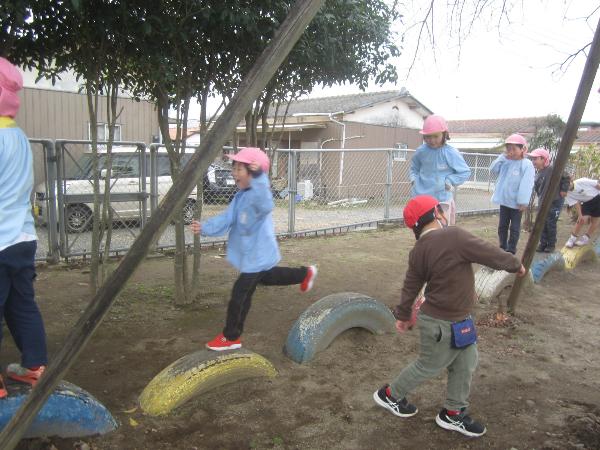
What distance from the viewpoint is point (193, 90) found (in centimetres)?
467

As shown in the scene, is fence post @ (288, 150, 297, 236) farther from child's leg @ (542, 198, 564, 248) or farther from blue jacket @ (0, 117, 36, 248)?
blue jacket @ (0, 117, 36, 248)

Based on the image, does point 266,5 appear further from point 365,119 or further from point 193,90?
point 365,119

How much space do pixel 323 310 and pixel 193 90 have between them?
242 centimetres

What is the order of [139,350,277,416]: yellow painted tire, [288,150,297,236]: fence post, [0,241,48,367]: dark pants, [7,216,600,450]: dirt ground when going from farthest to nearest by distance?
[288,150,297,236]: fence post
[139,350,277,416]: yellow painted tire
[7,216,600,450]: dirt ground
[0,241,48,367]: dark pants

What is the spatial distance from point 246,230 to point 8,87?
163cm

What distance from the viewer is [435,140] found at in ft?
15.2

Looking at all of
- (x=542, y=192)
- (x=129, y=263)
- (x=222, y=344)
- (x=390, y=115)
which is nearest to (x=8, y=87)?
(x=129, y=263)

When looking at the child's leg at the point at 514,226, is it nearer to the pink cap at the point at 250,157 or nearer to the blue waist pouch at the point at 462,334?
the blue waist pouch at the point at 462,334

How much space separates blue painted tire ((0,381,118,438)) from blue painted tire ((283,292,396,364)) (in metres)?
1.48

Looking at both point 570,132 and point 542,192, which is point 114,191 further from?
point 542,192

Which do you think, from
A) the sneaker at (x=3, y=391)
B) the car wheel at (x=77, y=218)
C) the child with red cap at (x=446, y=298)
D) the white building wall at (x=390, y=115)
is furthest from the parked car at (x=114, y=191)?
the white building wall at (x=390, y=115)

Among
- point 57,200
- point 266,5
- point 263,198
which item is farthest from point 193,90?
point 57,200

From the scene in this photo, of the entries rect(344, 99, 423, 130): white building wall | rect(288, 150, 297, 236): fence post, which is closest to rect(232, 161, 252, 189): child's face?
rect(288, 150, 297, 236): fence post

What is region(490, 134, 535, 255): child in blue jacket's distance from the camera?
5.66 m
